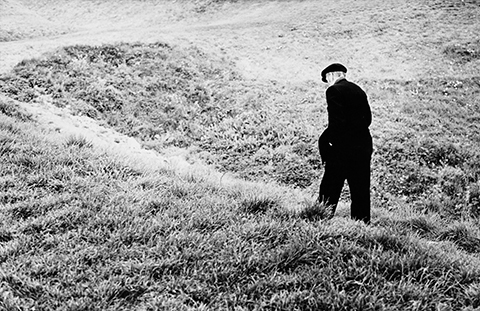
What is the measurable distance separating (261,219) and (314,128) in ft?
26.4

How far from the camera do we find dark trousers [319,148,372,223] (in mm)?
4820

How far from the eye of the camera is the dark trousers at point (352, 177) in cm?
482

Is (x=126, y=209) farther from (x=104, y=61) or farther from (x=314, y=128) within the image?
(x=104, y=61)

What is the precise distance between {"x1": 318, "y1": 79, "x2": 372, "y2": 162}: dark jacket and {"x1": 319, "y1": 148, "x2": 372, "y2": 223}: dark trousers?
93 mm

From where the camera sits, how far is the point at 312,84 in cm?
1553

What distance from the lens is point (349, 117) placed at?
4.84m

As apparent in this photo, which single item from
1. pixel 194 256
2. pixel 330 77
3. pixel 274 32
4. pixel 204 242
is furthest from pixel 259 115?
pixel 274 32

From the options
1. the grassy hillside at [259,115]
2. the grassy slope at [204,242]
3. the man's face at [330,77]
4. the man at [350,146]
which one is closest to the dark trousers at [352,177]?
the man at [350,146]

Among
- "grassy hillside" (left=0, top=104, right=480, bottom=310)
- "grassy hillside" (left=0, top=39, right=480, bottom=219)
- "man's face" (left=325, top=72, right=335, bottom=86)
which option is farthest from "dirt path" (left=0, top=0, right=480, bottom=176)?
"man's face" (left=325, top=72, right=335, bottom=86)

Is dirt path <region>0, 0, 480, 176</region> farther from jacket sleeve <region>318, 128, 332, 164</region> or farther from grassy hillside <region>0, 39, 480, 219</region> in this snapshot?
jacket sleeve <region>318, 128, 332, 164</region>

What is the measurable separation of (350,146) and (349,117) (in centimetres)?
38

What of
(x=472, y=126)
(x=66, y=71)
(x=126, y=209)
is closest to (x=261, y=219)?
(x=126, y=209)

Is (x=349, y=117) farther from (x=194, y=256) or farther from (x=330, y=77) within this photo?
(x=194, y=256)

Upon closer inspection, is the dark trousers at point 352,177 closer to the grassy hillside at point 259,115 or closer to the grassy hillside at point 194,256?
the grassy hillside at point 194,256
